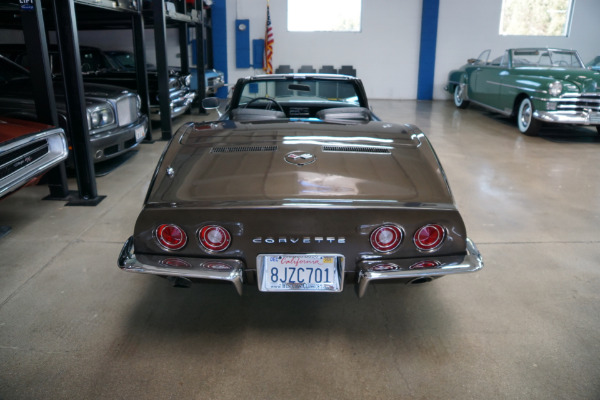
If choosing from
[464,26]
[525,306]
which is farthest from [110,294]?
[464,26]

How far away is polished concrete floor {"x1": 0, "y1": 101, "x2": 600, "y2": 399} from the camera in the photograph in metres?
1.93

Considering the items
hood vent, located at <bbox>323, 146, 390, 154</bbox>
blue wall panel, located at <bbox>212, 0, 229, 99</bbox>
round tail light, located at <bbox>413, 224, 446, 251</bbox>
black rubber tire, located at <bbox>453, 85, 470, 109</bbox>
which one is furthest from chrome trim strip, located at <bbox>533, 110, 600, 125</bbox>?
blue wall panel, located at <bbox>212, 0, 229, 99</bbox>

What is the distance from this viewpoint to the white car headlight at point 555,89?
712 cm

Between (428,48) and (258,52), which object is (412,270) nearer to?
(258,52)

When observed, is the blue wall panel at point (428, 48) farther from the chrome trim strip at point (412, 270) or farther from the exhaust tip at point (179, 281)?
the exhaust tip at point (179, 281)

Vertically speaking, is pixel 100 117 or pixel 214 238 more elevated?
pixel 100 117

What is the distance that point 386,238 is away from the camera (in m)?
2.00

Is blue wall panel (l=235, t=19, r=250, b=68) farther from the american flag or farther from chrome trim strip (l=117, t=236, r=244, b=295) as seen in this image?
chrome trim strip (l=117, t=236, r=244, b=295)

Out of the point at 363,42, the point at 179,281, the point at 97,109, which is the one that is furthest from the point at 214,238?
the point at 363,42

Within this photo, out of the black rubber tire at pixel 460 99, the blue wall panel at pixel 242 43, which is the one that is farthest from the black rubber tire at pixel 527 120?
the blue wall panel at pixel 242 43

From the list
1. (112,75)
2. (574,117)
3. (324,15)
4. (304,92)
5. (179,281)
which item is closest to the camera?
(179,281)

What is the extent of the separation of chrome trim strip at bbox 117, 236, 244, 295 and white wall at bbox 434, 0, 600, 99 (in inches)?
508

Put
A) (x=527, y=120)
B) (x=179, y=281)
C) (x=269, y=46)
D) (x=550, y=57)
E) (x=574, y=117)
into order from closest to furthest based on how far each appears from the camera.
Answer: (x=179, y=281)
(x=574, y=117)
(x=527, y=120)
(x=550, y=57)
(x=269, y=46)

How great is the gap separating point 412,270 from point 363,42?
12327mm
